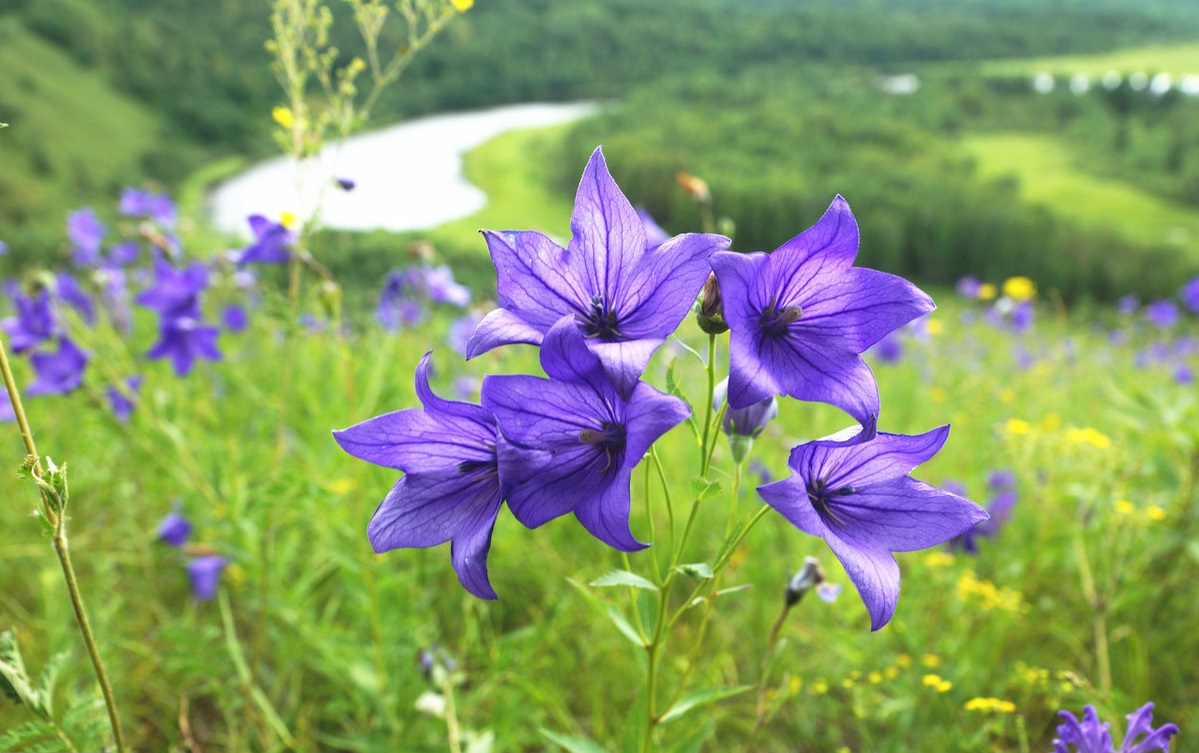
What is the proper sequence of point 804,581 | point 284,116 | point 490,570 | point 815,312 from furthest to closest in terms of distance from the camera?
point 490,570
point 284,116
point 804,581
point 815,312

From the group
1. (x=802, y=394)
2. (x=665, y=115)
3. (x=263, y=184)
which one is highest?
(x=802, y=394)

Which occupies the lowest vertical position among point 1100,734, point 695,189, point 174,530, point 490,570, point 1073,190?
point 1073,190

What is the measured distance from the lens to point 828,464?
112cm

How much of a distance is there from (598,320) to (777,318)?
253 mm

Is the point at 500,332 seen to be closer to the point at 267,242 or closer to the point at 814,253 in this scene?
the point at 814,253

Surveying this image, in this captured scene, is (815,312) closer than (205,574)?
Yes

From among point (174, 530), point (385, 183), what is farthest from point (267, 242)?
point (385, 183)

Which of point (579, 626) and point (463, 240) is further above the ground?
point (579, 626)

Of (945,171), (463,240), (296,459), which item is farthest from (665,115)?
(296,459)

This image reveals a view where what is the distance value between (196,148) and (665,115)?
105ft

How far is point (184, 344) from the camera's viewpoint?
2643mm

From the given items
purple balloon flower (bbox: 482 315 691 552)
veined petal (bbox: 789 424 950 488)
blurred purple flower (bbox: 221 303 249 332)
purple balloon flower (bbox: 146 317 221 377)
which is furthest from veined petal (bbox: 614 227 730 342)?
blurred purple flower (bbox: 221 303 249 332)

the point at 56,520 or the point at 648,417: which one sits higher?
the point at 648,417

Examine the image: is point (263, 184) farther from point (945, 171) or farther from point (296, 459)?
point (945, 171)
